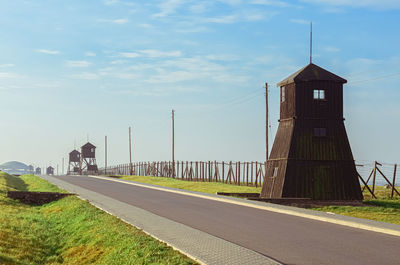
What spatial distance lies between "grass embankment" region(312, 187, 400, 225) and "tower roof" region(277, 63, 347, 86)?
8365 mm

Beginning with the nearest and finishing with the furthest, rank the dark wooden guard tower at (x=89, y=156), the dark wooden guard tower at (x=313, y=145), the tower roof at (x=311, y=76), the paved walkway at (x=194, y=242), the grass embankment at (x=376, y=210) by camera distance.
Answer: the paved walkway at (x=194, y=242)
the grass embankment at (x=376, y=210)
the dark wooden guard tower at (x=313, y=145)
the tower roof at (x=311, y=76)
the dark wooden guard tower at (x=89, y=156)

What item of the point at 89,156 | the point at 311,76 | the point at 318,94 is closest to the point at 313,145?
the point at 318,94

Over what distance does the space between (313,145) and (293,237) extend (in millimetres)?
19926

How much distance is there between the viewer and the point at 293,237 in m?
15.4

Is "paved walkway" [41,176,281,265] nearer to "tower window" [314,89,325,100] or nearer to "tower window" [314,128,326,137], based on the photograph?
"tower window" [314,128,326,137]

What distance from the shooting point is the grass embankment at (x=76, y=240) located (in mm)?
13709

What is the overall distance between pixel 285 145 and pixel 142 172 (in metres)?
60.1

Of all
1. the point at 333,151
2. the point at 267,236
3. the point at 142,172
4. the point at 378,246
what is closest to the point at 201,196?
the point at 333,151

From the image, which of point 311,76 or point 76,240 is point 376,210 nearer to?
point 311,76

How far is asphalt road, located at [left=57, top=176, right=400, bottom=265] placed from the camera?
40.2 feet

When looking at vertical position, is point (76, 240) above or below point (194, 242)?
below

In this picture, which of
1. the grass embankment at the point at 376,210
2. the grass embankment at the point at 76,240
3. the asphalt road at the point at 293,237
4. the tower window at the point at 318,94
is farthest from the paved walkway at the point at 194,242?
the tower window at the point at 318,94

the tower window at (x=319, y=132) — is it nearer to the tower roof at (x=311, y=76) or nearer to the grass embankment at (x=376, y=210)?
the tower roof at (x=311, y=76)

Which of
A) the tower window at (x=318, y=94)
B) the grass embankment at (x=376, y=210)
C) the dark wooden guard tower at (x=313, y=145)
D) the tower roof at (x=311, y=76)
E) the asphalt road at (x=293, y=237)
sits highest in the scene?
the tower roof at (x=311, y=76)
